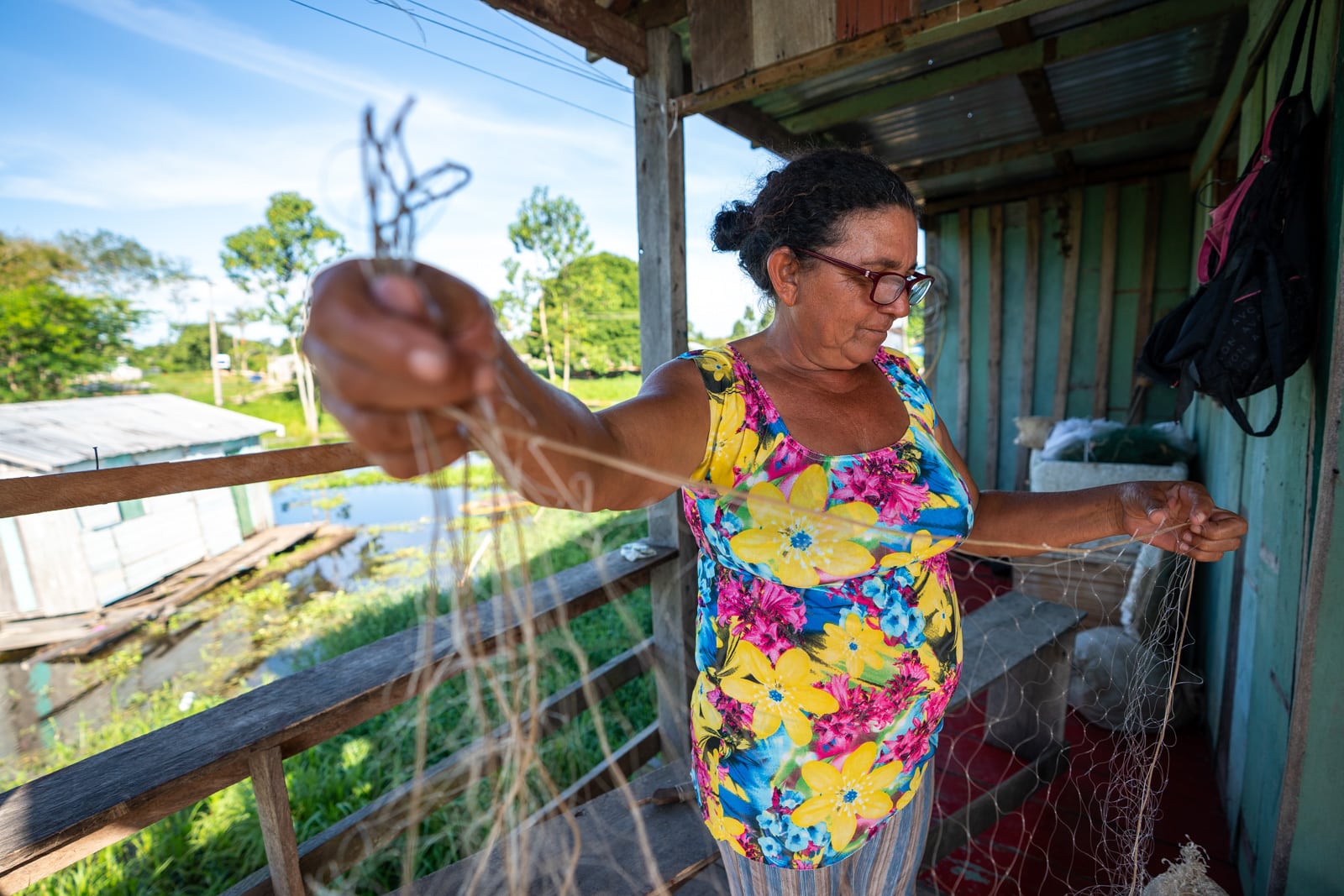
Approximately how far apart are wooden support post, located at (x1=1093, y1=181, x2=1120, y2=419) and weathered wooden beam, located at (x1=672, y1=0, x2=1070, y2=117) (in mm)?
3509

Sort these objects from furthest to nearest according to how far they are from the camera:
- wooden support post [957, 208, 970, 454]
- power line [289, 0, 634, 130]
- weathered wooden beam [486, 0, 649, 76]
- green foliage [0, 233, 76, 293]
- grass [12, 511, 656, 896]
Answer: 1. green foliage [0, 233, 76, 293]
2. wooden support post [957, 208, 970, 454]
3. grass [12, 511, 656, 896]
4. weathered wooden beam [486, 0, 649, 76]
5. power line [289, 0, 634, 130]

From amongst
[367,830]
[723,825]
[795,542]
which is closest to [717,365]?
[795,542]

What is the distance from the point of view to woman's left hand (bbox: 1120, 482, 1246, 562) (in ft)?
3.68

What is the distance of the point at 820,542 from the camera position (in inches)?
37.9

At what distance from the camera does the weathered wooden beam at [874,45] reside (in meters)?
1.54

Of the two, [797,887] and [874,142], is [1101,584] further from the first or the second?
[797,887]

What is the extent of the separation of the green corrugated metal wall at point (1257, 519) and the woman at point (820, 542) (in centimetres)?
59

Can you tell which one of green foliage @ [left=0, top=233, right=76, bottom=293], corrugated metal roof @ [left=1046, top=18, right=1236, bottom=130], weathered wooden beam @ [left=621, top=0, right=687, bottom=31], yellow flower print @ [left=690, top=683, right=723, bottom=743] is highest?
green foliage @ [left=0, top=233, right=76, bottom=293]

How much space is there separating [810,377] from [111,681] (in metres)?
11.2

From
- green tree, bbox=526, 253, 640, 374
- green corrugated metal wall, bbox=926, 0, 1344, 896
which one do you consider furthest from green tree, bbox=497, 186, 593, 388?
green corrugated metal wall, bbox=926, 0, 1344, 896

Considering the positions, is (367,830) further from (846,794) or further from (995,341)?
(995,341)

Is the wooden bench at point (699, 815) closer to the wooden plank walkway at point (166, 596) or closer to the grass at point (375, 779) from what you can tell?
the grass at point (375, 779)

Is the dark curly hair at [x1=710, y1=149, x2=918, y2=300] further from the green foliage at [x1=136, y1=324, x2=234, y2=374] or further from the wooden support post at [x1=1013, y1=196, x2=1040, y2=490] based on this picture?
the green foliage at [x1=136, y1=324, x2=234, y2=374]

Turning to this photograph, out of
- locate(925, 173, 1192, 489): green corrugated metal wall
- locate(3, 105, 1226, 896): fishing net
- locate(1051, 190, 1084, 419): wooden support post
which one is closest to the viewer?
locate(3, 105, 1226, 896): fishing net
